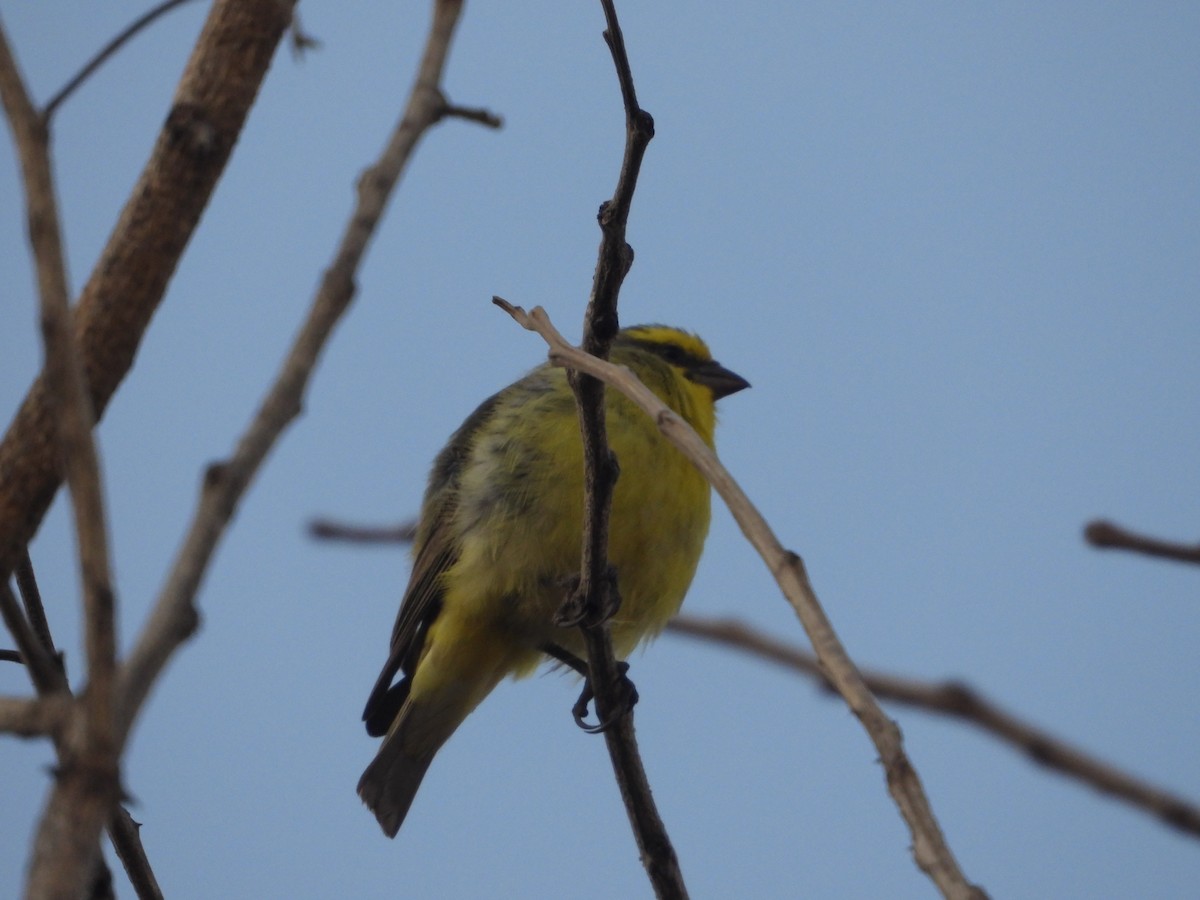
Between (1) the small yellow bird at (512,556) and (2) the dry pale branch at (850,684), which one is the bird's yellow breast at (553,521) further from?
(2) the dry pale branch at (850,684)

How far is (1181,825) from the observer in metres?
1.09

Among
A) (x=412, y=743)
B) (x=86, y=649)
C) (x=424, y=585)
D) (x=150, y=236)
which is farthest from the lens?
(x=412, y=743)

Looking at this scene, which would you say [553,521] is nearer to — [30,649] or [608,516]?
[608,516]

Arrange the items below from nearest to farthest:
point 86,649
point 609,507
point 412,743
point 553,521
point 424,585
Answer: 1. point 86,649
2. point 609,507
3. point 553,521
4. point 424,585
5. point 412,743

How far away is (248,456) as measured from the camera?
1.34 m

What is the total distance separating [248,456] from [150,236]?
1000mm

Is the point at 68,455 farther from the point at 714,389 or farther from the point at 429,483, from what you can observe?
the point at 714,389

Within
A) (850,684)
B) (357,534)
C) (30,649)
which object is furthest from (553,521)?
(850,684)

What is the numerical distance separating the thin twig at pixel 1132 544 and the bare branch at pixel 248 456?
30.6 inches

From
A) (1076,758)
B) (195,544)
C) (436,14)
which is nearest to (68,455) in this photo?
(195,544)

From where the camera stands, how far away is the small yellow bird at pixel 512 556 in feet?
16.5

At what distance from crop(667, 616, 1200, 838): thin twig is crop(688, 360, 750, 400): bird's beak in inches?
200

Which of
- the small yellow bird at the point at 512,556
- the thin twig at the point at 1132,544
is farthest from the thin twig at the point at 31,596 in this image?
the small yellow bird at the point at 512,556

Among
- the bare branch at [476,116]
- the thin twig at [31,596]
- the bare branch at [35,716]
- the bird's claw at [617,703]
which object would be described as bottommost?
the bare branch at [35,716]
